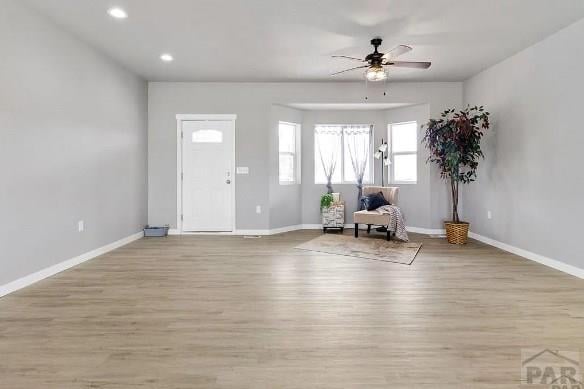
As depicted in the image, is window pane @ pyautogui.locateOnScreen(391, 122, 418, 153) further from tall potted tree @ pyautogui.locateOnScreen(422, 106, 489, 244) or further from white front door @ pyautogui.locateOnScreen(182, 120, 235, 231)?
white front door @ pyautogui.locateOnScreen(182, 120, 235, 231)

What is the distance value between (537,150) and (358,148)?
10.6ft

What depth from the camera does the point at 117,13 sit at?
361 centimetres

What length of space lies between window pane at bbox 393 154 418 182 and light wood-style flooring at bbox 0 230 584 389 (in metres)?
2.73

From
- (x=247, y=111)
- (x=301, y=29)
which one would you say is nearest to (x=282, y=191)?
(x=247, y=111)

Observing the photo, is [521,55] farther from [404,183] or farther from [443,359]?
[443,359]

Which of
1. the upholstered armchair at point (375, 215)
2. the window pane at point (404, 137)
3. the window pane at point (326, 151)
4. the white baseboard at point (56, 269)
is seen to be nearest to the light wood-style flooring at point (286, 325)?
the white baseboard at point (56, 269)

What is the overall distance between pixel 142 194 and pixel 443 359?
5419 millimetres

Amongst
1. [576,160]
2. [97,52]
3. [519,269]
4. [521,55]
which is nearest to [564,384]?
[519,269]

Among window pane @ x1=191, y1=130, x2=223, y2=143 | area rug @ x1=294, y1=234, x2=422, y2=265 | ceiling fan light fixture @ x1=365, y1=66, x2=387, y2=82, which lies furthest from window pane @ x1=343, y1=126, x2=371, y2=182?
ceiling fan light fixture @ x1=365, y1=66, x2=387, y2=82

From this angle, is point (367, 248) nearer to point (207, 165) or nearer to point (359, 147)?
point (359, 147)

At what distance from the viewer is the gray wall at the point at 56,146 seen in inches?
125

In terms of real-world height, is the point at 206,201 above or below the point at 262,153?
below

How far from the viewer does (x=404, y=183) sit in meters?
6.74

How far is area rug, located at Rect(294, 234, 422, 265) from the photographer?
4.56 m
